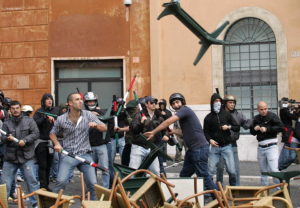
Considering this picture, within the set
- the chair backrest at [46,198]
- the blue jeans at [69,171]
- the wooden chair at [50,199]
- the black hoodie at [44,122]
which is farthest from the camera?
the black hoodie at [44,122]

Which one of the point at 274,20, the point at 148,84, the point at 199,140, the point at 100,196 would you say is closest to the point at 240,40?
the point at 274,20

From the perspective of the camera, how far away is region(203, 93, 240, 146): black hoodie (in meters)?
10.4

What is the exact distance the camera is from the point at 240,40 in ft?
58.5

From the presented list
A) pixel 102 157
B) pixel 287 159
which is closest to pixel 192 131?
pixel 102 157

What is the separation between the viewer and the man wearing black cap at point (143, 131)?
9680 mm

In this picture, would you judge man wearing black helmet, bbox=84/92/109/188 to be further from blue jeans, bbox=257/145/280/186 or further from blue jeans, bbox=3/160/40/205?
blue jeans, bbox=257/145/280/186

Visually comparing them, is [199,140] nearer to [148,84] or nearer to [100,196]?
[100,196]

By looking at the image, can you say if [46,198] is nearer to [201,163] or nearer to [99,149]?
[201,163]

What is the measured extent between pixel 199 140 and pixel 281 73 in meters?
8.59

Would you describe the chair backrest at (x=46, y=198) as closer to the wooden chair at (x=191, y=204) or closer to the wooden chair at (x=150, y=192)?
the wooden chair at (x=150, y=192)

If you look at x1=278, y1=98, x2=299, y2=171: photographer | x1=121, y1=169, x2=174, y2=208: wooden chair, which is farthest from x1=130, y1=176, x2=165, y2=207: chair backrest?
x1=278, y1=98, x2=299, y2=171: photographer

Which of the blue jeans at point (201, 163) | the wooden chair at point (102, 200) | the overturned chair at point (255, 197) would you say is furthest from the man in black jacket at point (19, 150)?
the overturned chair at point (255, 197)

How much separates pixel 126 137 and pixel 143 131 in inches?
29.2

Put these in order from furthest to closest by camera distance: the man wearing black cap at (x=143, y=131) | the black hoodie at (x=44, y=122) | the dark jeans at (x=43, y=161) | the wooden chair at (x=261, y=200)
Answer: the black hoodie at (x=44, y=122) < the dark jeans at (x=43, y=161) < the man wearing black cap at (x=143, y=131) < the wooden chair at (x=261, y=200)
